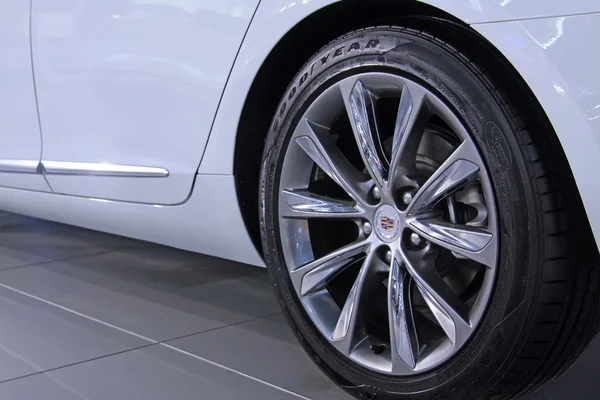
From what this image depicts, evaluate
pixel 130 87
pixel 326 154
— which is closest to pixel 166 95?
pixel 130 87

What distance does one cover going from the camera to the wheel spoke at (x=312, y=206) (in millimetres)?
1415

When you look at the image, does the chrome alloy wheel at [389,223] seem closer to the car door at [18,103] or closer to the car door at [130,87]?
the car door at [130,87]

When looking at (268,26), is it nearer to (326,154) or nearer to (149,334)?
(326,154)

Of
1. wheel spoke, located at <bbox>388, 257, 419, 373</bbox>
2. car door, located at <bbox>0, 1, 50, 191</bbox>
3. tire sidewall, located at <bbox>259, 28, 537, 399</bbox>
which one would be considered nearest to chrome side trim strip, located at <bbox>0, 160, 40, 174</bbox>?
car door, located at <bbox>0, 1, 50, 191</bbox>

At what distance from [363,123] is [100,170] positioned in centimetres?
79

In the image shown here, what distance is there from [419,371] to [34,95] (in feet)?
4.25

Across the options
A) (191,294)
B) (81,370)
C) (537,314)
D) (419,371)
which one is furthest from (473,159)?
(191,294)

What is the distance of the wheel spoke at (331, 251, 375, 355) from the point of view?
137cm

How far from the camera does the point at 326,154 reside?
142 centimetres

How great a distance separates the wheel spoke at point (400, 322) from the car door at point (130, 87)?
0.53 metres

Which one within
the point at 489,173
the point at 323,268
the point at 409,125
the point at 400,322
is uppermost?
the point at 409,125

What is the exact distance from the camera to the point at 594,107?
1.02 metres

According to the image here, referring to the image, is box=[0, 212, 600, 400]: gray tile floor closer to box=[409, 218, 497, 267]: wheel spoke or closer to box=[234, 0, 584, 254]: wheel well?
box=[234, 0, 584, 254]: wheel well

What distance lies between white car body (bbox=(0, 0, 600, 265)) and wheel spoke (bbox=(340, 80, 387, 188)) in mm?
154
